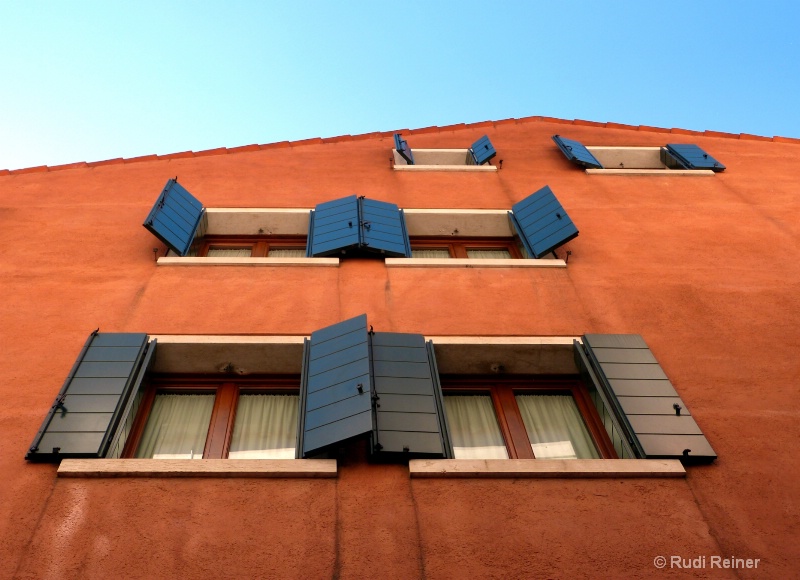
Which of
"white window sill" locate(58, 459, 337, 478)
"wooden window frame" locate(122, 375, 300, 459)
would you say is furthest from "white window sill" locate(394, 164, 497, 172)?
"white window sill" locate(58, 459, 337, 478)

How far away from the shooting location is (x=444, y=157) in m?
12.0

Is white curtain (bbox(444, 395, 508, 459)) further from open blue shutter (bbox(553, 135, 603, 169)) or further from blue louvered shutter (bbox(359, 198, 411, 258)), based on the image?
open blue shutter (bbox(553, 135, 603, 169))

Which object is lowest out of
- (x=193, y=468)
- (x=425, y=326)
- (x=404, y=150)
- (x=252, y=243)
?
(x=193, y=468)

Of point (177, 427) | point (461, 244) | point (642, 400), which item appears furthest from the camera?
point (461, 244)

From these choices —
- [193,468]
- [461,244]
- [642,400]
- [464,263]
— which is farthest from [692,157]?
[193,468]

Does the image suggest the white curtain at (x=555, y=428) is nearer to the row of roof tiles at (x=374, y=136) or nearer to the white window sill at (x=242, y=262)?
the white window sill at (x=242, y=262)

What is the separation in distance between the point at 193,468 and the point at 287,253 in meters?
4.43

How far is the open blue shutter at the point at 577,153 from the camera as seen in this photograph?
10.7 metres

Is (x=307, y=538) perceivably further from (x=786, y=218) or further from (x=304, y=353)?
(x=786, y=218)

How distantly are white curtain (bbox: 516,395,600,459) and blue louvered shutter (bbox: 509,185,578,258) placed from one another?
2.17 metres

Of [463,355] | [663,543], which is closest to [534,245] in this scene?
[463,355]

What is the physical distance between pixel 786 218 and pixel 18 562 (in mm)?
9090

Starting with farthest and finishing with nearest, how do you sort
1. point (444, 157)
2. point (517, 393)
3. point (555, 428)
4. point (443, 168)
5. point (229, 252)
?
point (444, 157), point (443, 168), point (229, 252), point (517, 393), point (555, 428)

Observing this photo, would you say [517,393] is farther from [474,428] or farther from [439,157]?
[439,157]
